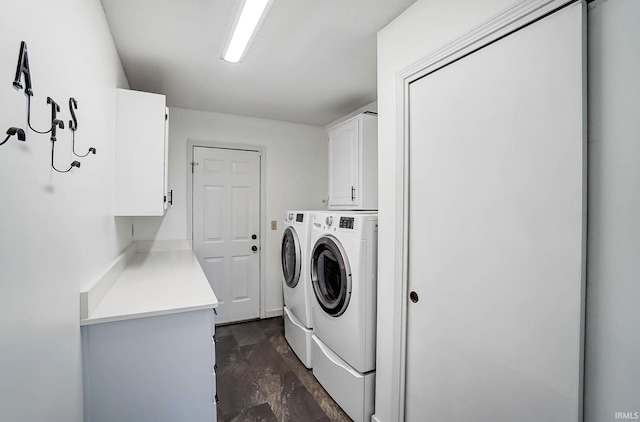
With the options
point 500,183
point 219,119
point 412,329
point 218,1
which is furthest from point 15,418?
point 219,119

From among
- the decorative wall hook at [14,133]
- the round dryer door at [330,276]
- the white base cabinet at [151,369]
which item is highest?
the decorative wall hook at [14,133]

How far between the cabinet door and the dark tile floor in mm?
1478

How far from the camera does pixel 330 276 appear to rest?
2.07 m

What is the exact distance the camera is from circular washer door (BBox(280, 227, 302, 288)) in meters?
2.45

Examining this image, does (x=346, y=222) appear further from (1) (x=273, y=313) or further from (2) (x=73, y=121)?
(1) (x=273, y=313)

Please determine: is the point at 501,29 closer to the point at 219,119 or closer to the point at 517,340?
the point at 517,340

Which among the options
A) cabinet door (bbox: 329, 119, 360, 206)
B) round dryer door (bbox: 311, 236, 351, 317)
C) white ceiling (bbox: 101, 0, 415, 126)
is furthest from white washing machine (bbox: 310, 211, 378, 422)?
white ceiling (bbox: 101, 0, 415, 126)

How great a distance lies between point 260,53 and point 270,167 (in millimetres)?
1569

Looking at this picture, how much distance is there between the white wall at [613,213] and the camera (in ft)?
2.59

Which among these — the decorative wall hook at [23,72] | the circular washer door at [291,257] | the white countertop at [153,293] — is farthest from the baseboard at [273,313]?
the decorative wall hook at [23,72]

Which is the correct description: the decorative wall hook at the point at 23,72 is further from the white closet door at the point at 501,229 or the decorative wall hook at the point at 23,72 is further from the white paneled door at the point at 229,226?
the white paneled door at the point at 229,226

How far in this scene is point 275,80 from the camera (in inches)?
93.1

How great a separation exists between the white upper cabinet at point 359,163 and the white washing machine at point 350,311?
1.64 feet

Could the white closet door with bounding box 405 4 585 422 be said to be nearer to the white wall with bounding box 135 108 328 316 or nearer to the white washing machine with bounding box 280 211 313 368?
the white washing machine with bounding box 280 211 313 368
